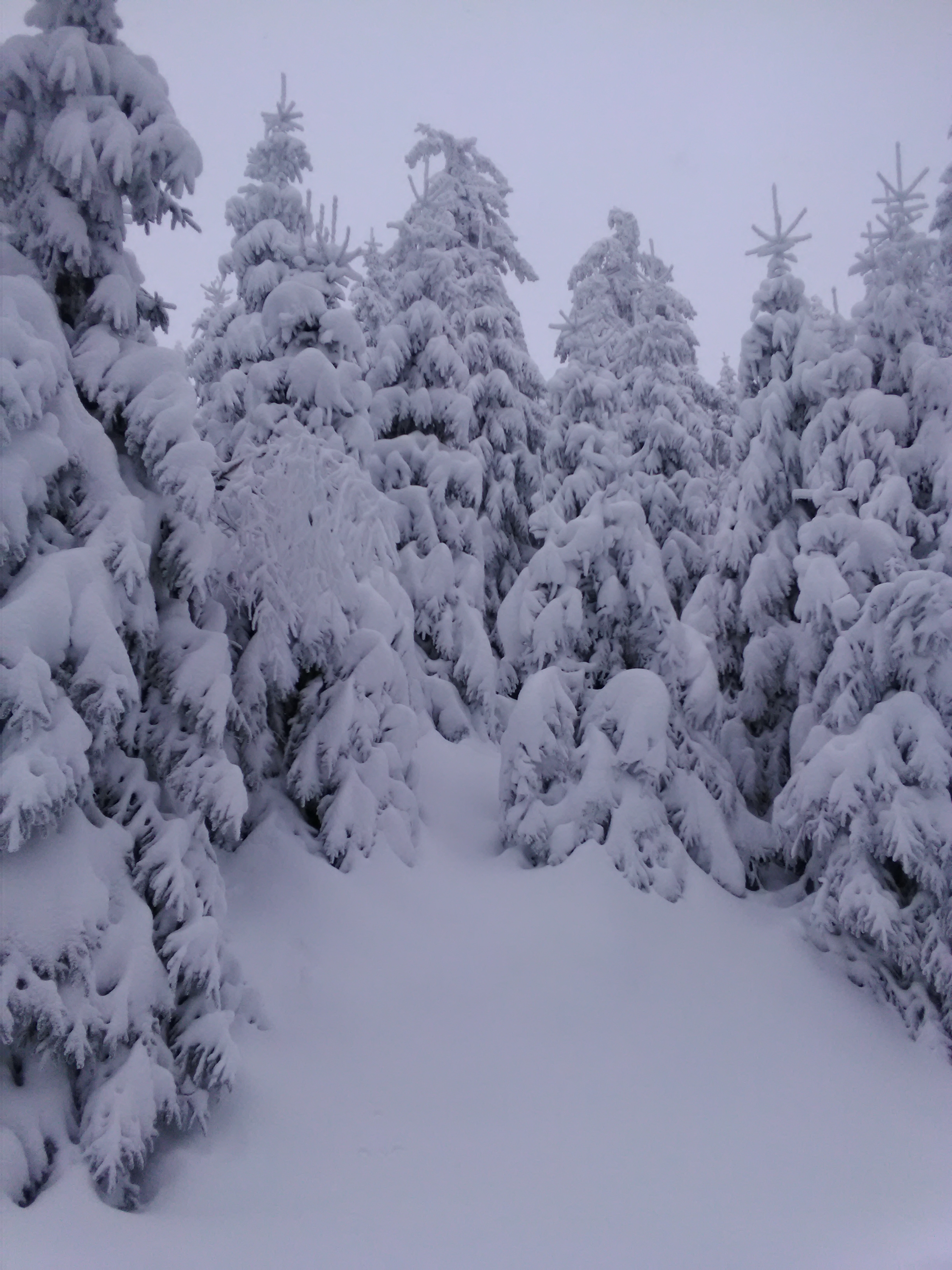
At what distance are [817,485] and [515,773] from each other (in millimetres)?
6501

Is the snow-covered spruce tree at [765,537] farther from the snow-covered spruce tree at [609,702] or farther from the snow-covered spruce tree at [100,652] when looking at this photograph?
the snow-covered spruce tree at [100,652]

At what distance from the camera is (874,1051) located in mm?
10734

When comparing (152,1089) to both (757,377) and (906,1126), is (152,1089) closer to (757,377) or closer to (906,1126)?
(906,1126)

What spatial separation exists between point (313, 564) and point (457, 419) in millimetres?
9812

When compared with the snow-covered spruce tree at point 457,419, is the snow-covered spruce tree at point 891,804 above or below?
below

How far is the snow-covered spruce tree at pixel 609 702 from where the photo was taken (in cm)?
1274

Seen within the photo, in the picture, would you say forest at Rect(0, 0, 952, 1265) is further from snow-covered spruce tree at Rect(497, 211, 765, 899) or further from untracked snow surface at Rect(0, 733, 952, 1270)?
untracked snow surface at Rect(0, 733, 952, 1270)

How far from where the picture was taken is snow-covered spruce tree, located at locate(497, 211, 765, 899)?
12.7 metres

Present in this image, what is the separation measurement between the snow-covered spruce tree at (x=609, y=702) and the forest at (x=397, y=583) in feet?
0.21

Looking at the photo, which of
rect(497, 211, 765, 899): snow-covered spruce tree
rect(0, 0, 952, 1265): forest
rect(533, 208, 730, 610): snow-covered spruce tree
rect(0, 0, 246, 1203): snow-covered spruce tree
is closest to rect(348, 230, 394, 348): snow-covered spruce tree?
rect(0, 0, 952, 1265): forest

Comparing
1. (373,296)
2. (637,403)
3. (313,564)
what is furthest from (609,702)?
(373,296)

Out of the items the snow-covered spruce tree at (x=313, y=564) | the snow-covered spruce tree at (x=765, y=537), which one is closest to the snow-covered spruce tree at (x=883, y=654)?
the snow-covered spruce tree at (x=765, y=537)

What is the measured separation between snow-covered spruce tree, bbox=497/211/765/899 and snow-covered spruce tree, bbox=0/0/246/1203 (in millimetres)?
5793

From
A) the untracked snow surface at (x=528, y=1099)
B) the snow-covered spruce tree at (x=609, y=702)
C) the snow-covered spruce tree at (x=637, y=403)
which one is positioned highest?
the snow-covered spruce tree at (x=637, y=403)
